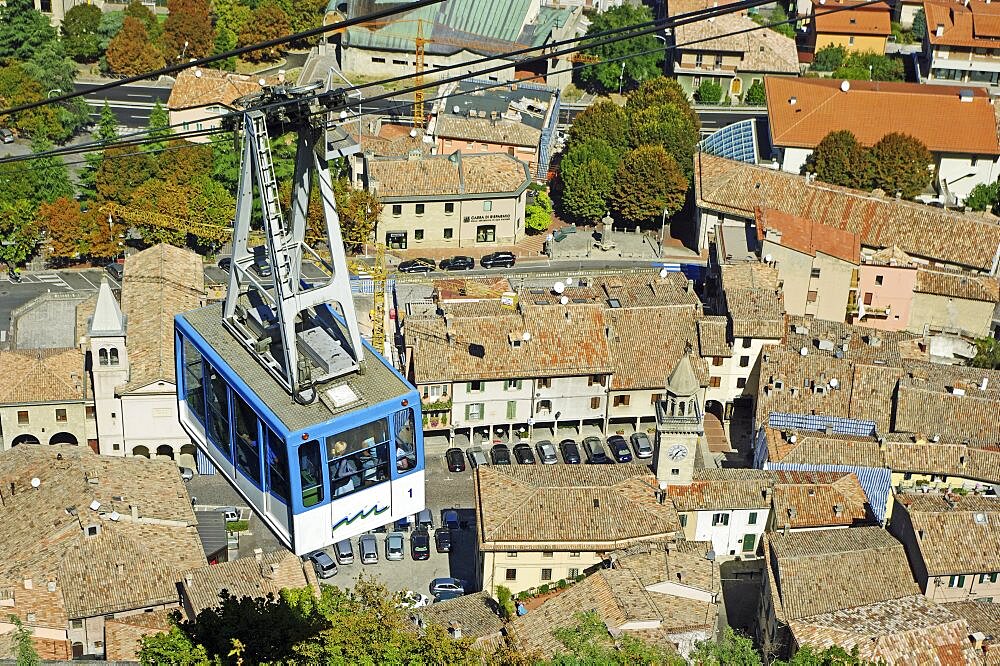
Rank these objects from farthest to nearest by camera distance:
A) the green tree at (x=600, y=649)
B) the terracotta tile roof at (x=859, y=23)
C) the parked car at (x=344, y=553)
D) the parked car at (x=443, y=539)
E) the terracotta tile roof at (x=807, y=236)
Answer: the terracotta tile roof at (x=859, y=23) → the terracotta tile roof at (x=807, y=236) → the parked car at (x=443, y=539) → the parked car at (x=344, y=553) → the green tree at (x=600, y=649)

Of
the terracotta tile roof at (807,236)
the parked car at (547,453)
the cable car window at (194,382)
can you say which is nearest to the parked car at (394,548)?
the parked car at (547,453)

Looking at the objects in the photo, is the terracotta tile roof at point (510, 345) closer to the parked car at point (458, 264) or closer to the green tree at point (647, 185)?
the parked car at point (458, 264)

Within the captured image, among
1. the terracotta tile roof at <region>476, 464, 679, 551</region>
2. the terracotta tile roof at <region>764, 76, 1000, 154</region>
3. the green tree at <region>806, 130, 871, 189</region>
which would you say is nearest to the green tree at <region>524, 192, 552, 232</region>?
the terracotta tile roof at <region>764, 76, 1000, 154</region>

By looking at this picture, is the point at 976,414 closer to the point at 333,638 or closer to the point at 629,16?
the point at 333,638

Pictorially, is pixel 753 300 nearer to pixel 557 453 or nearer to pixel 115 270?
pixel 557 453

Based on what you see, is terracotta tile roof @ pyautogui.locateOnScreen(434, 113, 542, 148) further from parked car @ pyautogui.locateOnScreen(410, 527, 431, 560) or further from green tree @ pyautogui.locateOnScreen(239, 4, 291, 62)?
parked car @ pyautogui.locateOnScreen(410, 527, 431, 560)

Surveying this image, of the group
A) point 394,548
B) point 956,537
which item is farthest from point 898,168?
point 394,548
